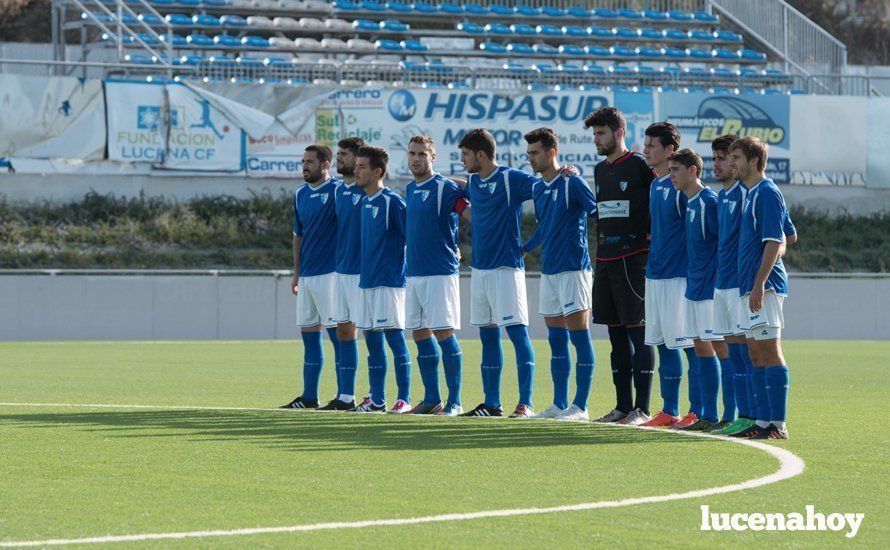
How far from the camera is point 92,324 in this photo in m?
22.8

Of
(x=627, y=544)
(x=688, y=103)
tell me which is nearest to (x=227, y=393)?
(x=627, y=544)

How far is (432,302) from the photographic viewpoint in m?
10.7

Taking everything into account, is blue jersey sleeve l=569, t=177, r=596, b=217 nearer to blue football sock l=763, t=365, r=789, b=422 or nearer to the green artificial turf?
the green artificial turf

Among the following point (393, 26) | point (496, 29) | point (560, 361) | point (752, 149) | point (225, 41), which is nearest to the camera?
point (752, 149)

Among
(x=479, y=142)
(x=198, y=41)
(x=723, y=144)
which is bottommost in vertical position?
(x=723, y=144)

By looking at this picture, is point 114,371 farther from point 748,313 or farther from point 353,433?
point 748,313

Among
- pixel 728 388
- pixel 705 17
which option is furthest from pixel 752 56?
pixel 728 388

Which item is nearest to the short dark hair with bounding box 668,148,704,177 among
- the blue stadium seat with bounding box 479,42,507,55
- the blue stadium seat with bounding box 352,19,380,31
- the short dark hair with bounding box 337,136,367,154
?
the short dark hair with bounding box 337,136,367,154

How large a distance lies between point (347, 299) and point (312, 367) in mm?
619

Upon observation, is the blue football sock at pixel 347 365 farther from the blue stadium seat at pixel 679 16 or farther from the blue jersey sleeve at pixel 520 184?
the blue stadium seat at pixel 679 16

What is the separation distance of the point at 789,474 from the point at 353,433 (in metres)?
3.08

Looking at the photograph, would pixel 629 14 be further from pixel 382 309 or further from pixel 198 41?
pixel 382 309

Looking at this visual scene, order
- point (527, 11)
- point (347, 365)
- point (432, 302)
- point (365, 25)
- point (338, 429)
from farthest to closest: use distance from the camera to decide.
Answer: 1. point (527, 11)
2. point (365, 25)
3. point (347, 365)
4. point (432, 302)
5. point (338, 429)

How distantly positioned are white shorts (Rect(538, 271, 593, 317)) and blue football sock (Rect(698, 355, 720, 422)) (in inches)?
38.5
